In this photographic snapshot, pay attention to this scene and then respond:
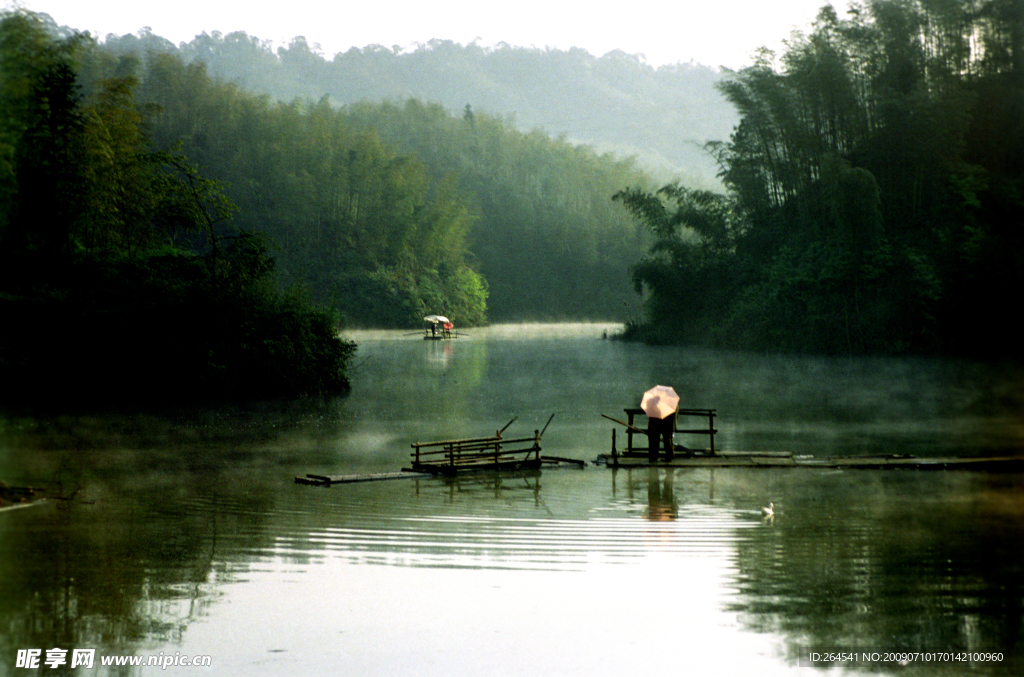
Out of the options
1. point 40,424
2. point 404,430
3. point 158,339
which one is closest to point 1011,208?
point 404,430

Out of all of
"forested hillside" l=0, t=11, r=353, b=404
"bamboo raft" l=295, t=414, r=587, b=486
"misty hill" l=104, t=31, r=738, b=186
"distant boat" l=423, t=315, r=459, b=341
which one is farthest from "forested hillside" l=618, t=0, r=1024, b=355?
"misty hill" l=104, t=31, r=738, b=186

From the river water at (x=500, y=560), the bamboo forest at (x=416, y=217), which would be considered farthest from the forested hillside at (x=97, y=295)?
the river water at (x=500, y=560)

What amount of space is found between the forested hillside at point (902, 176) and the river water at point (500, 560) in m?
21.0

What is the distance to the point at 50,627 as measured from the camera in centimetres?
829

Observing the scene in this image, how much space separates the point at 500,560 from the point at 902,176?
3609 centimetres

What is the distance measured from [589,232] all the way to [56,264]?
2631 inches

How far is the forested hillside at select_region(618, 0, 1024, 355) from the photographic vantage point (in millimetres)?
39781

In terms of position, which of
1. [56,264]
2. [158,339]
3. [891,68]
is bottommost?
[158,339]

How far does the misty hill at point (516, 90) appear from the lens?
165 meters

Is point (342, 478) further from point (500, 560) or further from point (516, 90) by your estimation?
point (516, 90)

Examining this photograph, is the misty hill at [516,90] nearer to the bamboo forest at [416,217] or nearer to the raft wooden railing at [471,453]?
the bamboo forest at [416,217]

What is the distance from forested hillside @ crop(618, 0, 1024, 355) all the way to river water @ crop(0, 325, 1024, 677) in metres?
21.0

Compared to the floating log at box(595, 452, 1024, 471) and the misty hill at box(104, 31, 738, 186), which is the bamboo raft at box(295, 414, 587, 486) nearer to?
the floating log at box(595, 452, 1024, 471)

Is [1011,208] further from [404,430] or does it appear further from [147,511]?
[147,511]
